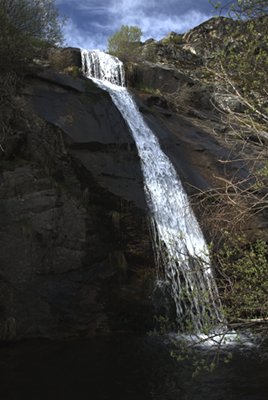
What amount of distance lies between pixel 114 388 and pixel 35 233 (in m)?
6.42

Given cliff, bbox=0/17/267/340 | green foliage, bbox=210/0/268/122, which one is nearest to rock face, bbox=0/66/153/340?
cliff, bbox=0/17/267/340

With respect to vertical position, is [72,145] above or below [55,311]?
above

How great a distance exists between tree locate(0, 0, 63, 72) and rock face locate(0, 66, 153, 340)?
7.18 ft

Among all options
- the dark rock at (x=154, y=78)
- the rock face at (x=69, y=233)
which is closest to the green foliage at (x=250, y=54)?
the rock face at (x=69, y=233)

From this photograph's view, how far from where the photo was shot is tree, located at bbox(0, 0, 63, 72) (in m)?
17.5

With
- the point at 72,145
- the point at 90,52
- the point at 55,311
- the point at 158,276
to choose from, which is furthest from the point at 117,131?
the point at 90,52

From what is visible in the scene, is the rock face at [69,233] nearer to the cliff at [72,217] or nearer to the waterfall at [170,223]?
the cliff at [72,217]

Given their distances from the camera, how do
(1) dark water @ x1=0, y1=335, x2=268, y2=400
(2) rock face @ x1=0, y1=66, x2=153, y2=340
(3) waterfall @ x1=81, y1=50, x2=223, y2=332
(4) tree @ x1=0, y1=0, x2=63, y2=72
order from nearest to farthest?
(1) dark water @ x1=0, y1=335, x2=268, y2=400 < (2) rock face @ x1=0, y1=66, x2=153, y2=340 < (3) waterfall @ x1=81, y1=50, x2=223, y2=332 < (4) tree @ x1=0, y1=0, x2=63, y2=72

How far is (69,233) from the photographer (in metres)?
14.7

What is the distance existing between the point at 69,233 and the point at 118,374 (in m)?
5.72

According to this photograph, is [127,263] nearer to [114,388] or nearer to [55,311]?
[55,311]

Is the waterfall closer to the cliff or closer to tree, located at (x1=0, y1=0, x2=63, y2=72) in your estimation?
the cliff

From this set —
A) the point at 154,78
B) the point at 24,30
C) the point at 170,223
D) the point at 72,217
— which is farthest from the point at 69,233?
the point at 154,78

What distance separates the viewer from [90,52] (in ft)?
87.3
